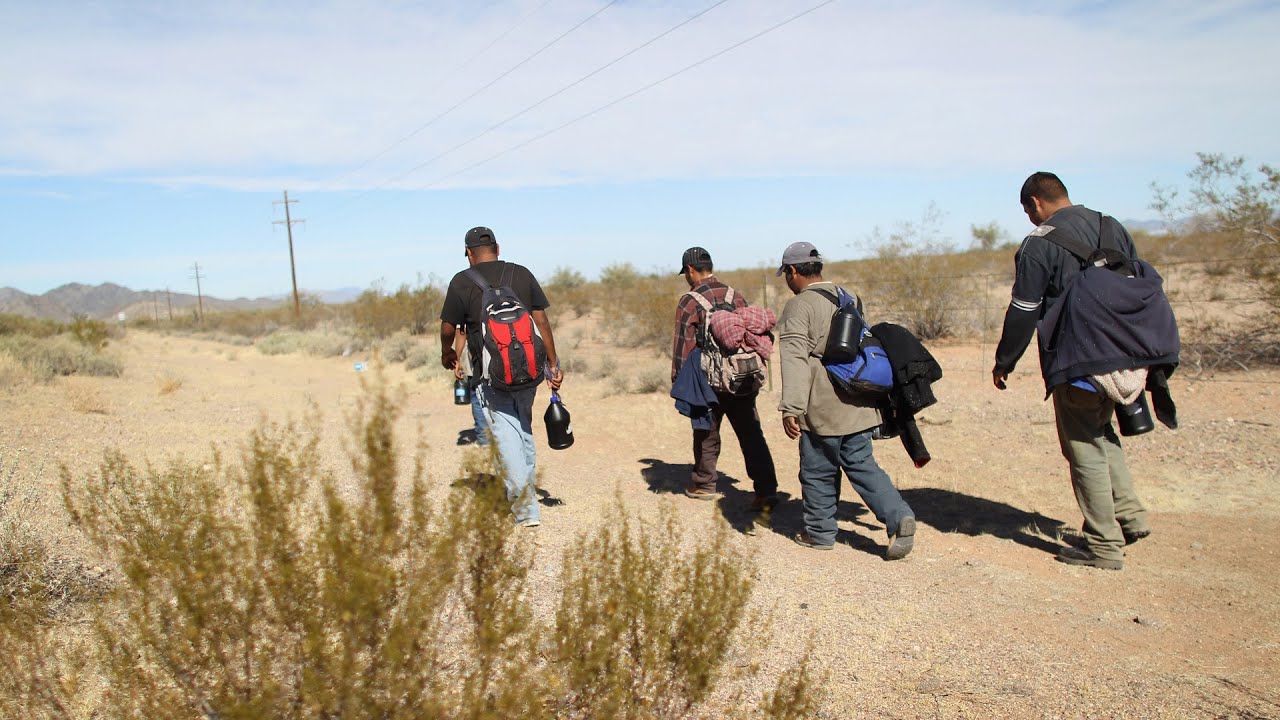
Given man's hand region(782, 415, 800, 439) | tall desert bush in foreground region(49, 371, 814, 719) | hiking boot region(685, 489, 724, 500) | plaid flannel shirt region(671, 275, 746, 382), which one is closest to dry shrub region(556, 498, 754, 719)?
tall desert bush in foreground region(49, 371, 814, 719)

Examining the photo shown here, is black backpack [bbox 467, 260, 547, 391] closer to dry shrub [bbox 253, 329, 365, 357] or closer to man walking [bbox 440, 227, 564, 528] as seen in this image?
man walking [bbox 440, 227, 564, 528]

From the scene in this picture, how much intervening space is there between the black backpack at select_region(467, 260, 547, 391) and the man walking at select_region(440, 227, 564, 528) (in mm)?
50

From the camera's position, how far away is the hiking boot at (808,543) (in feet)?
17.5

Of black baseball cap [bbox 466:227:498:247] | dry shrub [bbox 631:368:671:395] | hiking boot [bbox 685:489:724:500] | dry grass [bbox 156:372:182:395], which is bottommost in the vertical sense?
hiking boot [bbox 685:489:724:500]

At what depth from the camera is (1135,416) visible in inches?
185

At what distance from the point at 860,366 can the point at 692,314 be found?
147cm

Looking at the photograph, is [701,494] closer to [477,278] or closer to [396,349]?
[477,278]

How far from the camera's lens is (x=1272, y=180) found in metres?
11.7

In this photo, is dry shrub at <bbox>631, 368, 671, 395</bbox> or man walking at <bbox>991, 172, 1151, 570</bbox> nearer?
man walking at <bbox>991, 172, 1151, 570</bbox>

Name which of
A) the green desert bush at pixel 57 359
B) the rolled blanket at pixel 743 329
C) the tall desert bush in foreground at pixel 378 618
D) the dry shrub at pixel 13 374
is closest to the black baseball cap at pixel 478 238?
the rolled blanket at pixel 743 329

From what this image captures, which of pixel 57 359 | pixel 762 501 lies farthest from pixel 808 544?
pixel 57 359

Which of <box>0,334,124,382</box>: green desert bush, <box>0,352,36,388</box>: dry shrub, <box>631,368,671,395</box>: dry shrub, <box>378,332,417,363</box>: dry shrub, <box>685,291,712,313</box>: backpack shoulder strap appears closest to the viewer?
<box>685,291,712,313</box>: backpack shoulder strap

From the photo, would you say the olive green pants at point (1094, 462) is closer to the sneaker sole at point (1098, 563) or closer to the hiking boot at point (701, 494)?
the sneaker sole at point (1098, 563)

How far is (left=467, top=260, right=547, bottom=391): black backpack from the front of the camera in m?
5.18
